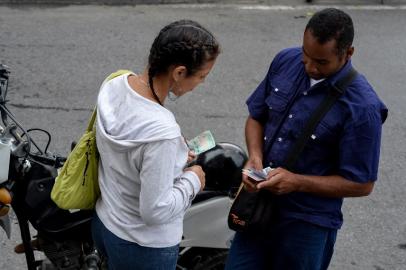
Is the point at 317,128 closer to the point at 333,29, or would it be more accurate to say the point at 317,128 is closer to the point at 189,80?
the point at 333,29

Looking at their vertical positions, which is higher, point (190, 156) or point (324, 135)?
point (324, 135)

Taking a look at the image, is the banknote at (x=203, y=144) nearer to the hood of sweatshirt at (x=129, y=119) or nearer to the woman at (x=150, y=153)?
the woman at (x=150, y=153)

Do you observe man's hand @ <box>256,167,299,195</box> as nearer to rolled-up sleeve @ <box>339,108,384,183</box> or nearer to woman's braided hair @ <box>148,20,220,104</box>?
rolled-up sleeve @ <box>339,108,384,183</box>

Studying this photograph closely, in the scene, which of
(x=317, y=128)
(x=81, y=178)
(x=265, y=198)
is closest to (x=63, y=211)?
(x=81, y=178)

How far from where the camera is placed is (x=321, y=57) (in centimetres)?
268

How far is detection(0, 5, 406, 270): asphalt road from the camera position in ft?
15.4

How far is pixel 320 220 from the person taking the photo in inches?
113

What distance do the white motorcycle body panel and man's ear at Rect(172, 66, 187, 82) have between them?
38.0 inches

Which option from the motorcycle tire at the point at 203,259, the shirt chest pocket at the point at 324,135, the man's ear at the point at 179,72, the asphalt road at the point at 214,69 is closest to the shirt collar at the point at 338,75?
the shirt chest pocket at the point at 324,135

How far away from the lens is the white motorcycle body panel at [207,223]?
10.6ft

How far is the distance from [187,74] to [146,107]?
20 cm

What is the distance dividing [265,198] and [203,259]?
0.70m

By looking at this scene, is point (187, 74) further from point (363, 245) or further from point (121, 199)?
point (363, 245)

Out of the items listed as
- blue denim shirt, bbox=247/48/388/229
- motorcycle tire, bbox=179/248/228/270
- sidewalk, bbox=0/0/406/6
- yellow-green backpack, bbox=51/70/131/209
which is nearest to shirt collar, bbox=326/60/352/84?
blue denim shirt, bbox=247/48/388/229
